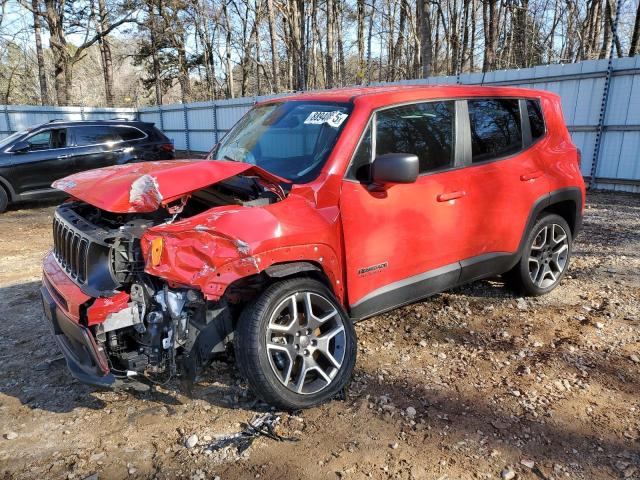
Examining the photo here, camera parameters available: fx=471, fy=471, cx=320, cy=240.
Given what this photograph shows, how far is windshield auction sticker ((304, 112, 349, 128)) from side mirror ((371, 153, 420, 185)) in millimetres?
448

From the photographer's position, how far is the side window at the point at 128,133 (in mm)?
10398

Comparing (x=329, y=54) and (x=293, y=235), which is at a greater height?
(x=329, y=54)

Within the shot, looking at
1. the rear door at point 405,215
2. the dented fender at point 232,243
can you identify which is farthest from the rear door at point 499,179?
the dented fender at point 232,243

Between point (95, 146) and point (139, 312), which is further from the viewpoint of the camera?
point (95, 146)

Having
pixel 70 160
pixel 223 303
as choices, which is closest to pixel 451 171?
pixel 223 303

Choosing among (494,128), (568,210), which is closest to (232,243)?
(494,128)

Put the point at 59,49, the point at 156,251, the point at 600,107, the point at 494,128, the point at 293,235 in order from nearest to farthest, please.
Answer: the point at 156,251 → the point at 293,235 → the point at 494,128 → the point at 600,107 → the point at 59,49

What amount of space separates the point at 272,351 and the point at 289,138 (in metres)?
1.59

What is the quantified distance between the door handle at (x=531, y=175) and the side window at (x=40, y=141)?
9249 mm

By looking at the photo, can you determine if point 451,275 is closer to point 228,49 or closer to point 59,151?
point 59,151

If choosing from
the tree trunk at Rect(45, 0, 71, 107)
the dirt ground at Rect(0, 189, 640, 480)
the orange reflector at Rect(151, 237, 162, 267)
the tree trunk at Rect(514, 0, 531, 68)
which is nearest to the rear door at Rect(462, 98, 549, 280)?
the dirt ground at Rect(0, 189, 640, 480)

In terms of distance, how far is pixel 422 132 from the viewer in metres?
3.48

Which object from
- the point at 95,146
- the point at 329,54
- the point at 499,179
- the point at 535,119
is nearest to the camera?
the point at 499,179

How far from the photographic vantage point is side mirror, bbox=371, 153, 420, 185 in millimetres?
2920
